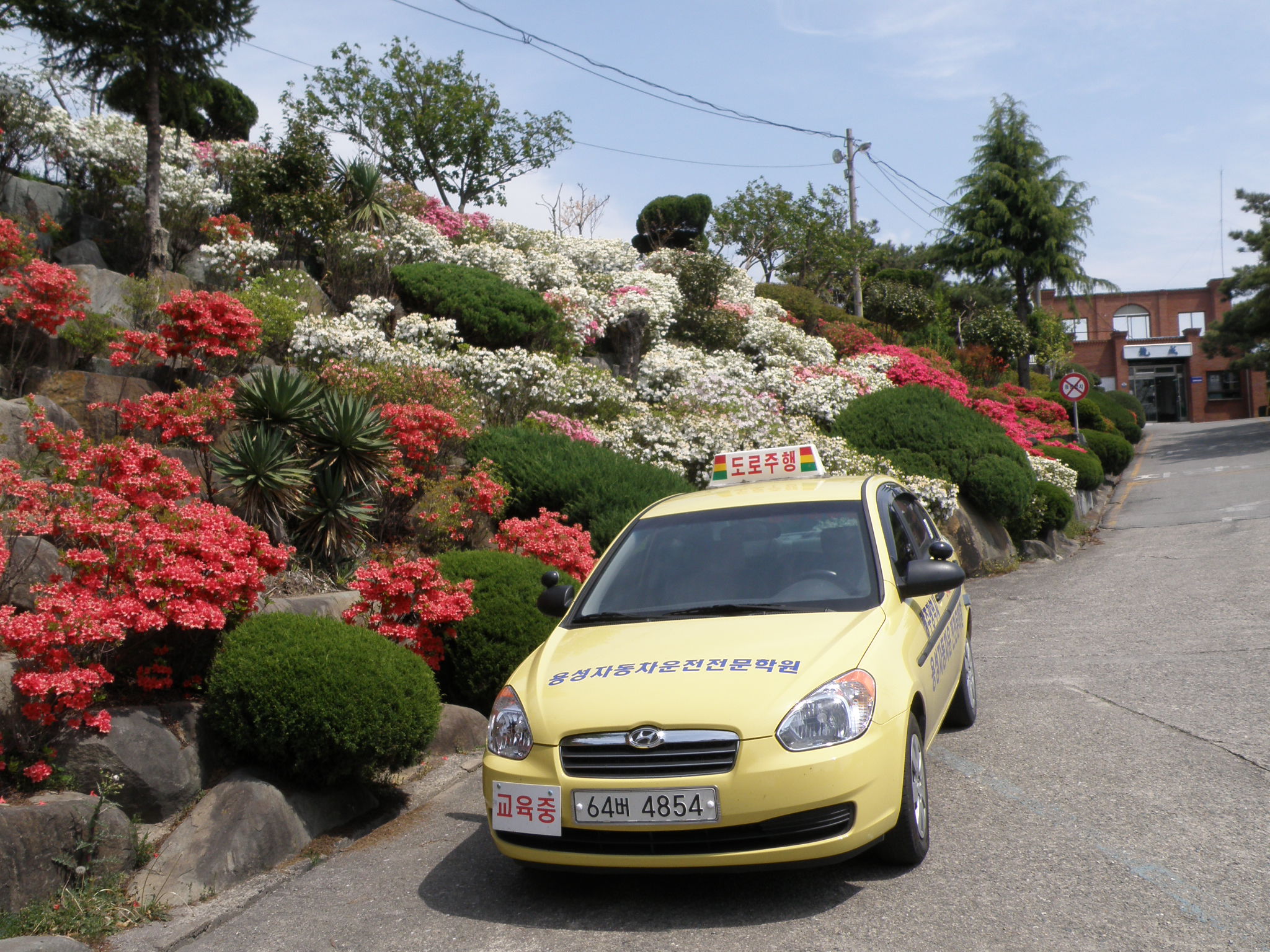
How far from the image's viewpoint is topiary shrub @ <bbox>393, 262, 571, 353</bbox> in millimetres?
15125

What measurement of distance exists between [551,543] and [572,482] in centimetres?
192

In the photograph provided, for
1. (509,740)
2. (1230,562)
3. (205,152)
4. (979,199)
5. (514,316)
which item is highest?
(979,199)

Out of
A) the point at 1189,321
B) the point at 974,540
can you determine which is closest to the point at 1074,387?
the point at 974,540

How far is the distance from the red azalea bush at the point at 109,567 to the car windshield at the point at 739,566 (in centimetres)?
190

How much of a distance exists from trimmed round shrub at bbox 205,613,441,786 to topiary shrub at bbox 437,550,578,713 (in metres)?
1.25

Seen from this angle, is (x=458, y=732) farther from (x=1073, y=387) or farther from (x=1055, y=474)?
(x=1073, y=387)

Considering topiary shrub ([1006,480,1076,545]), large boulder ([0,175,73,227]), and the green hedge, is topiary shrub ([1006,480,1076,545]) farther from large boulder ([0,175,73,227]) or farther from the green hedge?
large boulder ([0,175,73,227])

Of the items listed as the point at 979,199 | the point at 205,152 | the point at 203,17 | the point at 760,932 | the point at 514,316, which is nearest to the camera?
the point at 760,932

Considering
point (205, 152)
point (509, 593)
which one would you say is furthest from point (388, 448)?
point (205, 152)

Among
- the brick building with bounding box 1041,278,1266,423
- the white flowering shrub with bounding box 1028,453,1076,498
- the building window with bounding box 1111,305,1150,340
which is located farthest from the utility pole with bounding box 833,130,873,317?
the building window with bounding box 1111,305,1150,340

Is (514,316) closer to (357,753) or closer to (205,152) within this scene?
(205,152)

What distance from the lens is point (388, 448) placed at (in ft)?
28.8

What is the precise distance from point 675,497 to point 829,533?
Answer: 102 cm

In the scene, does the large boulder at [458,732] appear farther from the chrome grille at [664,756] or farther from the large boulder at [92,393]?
the large boulder at [92,393]
